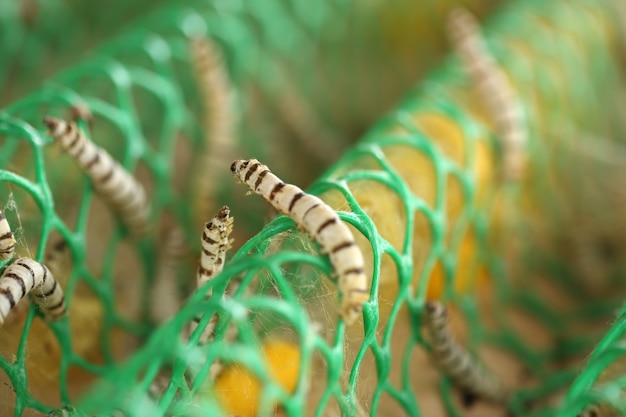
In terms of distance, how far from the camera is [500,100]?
184 centimetres

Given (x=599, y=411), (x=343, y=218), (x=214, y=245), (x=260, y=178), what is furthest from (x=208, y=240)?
(x=599, y=411)

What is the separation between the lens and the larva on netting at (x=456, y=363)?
1357mm

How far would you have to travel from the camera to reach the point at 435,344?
1.42m

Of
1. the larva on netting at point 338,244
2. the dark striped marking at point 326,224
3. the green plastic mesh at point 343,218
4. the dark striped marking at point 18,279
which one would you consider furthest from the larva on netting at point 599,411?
the dark striped marking at point 18,279

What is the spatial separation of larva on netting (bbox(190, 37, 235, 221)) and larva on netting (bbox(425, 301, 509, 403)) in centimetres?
82

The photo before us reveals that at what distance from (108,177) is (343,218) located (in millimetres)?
692

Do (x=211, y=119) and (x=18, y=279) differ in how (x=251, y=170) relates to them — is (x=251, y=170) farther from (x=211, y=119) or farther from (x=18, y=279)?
(x=211, y=119)

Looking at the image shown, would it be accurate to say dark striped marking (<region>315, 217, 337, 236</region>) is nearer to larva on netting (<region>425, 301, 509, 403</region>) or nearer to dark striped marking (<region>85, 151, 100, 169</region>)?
larva on netting (<region>425, 301, 509, 403</region>)

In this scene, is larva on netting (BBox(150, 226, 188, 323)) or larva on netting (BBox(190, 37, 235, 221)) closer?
larva on netting (BBox(150, 226, 188, 323))

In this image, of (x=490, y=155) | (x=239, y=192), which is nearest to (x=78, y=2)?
(x=239, y=192)

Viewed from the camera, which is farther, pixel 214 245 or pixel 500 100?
pixel 500 100

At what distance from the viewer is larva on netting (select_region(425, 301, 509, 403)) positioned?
4.45 ft

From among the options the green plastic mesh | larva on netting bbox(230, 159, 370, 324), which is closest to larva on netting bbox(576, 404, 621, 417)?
the green plastic mesh

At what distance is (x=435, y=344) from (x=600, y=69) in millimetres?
1460
